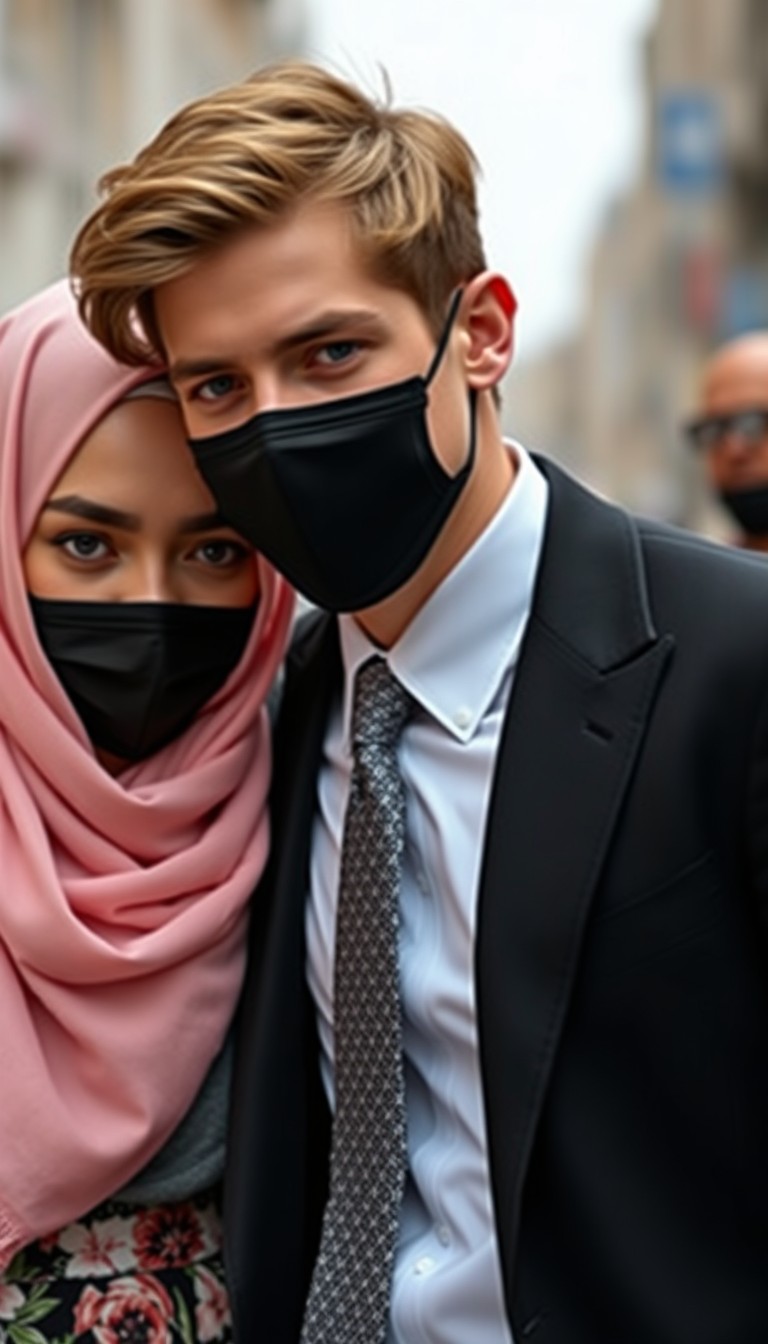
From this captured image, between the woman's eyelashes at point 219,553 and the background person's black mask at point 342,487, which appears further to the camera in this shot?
the woman's eyelashes at point 219,553

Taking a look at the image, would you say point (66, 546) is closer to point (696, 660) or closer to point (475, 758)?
point (475, 758)

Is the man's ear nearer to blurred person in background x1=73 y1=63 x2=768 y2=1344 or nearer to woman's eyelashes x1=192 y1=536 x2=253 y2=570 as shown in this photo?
blurred person in background x1=73 y1=63 x2=768 y2=1344

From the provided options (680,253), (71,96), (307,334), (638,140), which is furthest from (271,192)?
(638,140)

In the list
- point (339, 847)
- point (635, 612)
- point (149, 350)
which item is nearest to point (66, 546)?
point (149, 350)

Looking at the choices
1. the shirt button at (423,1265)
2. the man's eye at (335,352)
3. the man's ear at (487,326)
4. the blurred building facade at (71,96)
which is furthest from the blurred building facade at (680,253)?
the blurred building facade at (71,96)

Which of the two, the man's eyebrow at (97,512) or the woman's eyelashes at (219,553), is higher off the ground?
the man's eyebrow at (97,512)

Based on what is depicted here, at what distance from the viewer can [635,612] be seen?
7.43ft

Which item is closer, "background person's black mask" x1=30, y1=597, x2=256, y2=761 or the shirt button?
the shirt button

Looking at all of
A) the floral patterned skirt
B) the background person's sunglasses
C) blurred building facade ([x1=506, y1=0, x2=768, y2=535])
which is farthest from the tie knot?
blurred building facade ([x1=506, y1=0, x2=768, y2=535])

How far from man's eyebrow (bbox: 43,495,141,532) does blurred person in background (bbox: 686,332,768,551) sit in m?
2.66

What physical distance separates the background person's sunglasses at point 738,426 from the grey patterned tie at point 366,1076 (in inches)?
109

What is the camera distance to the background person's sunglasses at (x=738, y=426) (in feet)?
16.2

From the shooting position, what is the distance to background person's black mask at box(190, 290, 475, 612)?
2266mm

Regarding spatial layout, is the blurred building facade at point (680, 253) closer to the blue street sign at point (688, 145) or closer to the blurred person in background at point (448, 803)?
the blue street sign at point (688, 145)
